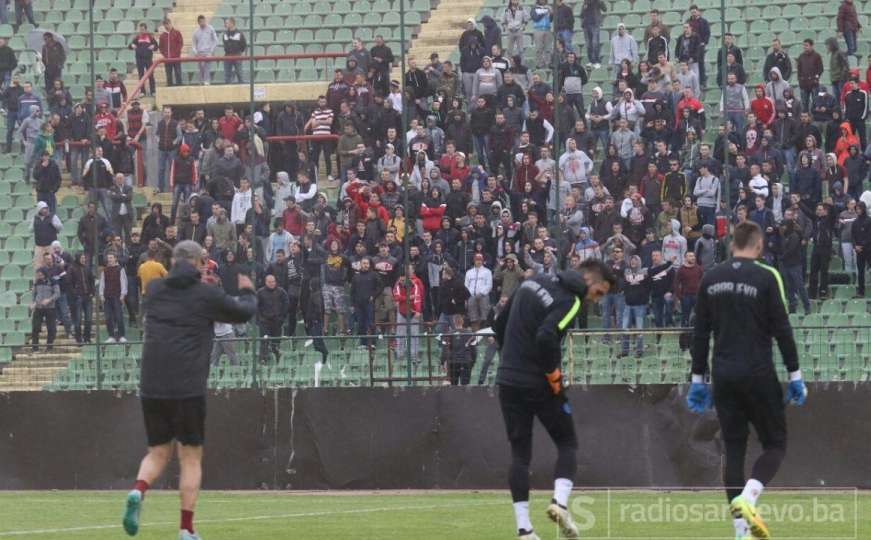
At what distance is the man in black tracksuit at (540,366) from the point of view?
12.6 metres

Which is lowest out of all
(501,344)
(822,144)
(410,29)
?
(501,344)

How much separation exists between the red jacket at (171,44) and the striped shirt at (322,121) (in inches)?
201

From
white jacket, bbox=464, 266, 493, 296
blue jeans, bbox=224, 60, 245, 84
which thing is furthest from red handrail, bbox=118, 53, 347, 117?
white jacket, bbox=464, 266, 493, 296

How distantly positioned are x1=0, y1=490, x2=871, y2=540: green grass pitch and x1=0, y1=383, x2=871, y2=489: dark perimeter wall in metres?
0.56

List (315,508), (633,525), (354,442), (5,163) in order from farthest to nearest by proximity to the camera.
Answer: (5,163) < (354,442) < (315,508) < (633,525)

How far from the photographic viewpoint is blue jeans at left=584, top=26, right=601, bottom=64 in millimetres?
29875

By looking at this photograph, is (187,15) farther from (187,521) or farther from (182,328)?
(187,521)

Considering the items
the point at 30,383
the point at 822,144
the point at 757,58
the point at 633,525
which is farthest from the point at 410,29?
the point at 633,525

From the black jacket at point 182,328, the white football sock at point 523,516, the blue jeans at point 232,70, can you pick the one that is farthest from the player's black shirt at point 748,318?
the blue jeans at point 232,70

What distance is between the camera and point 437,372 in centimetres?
2209

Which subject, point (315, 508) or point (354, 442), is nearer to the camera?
point (315, 508)

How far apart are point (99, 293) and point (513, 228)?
17.6 ft

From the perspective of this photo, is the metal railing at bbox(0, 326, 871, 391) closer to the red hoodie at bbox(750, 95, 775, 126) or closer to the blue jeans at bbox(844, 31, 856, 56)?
the red hoodie at bbox(750, 95, 775, 126)

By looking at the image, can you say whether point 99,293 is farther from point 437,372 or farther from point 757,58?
point 757,58
